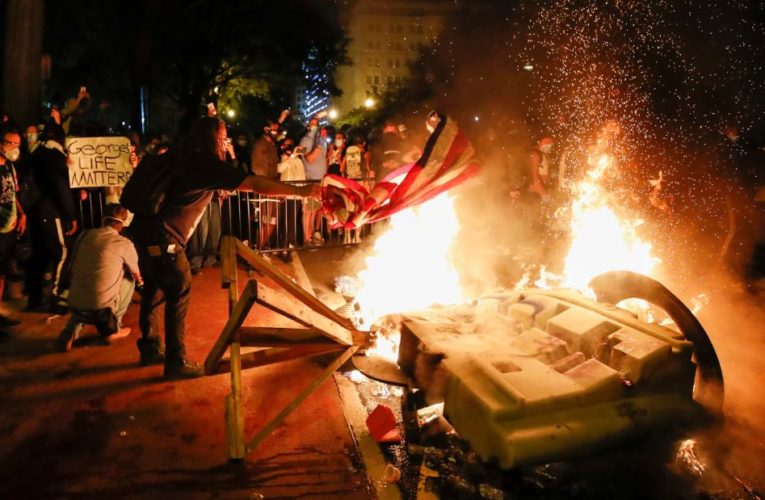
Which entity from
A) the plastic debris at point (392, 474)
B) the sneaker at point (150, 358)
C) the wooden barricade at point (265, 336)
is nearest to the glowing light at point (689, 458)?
the plastic debris at point (392, 474)

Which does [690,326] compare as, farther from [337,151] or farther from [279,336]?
[337,151]

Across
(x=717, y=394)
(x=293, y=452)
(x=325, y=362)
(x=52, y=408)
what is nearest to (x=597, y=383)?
(x=717, y=394)

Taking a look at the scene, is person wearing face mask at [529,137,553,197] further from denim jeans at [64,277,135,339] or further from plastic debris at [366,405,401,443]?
plastic debris at [366,405,401,443]

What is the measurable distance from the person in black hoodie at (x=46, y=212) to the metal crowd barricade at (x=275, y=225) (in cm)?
277

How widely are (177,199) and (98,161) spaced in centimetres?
445

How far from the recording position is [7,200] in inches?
249

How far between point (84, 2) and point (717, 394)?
822 inches

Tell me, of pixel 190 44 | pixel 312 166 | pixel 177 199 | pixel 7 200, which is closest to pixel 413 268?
pixel 177 199

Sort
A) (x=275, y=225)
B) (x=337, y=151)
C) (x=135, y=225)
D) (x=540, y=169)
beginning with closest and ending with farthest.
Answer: (x=135, y=225) → (x=275, y=225) → (x=337, y=151) → (x=540, y=169)

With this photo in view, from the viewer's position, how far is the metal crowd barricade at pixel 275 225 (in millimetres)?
10117

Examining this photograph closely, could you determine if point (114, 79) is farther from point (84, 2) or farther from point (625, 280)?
point (625, 280)

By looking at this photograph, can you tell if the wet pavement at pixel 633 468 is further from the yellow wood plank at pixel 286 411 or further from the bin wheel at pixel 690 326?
the yellow wood plank at pixel 286 411

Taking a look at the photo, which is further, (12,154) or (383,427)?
(12,154)

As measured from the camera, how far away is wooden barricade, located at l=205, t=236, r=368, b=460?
12.3ft
